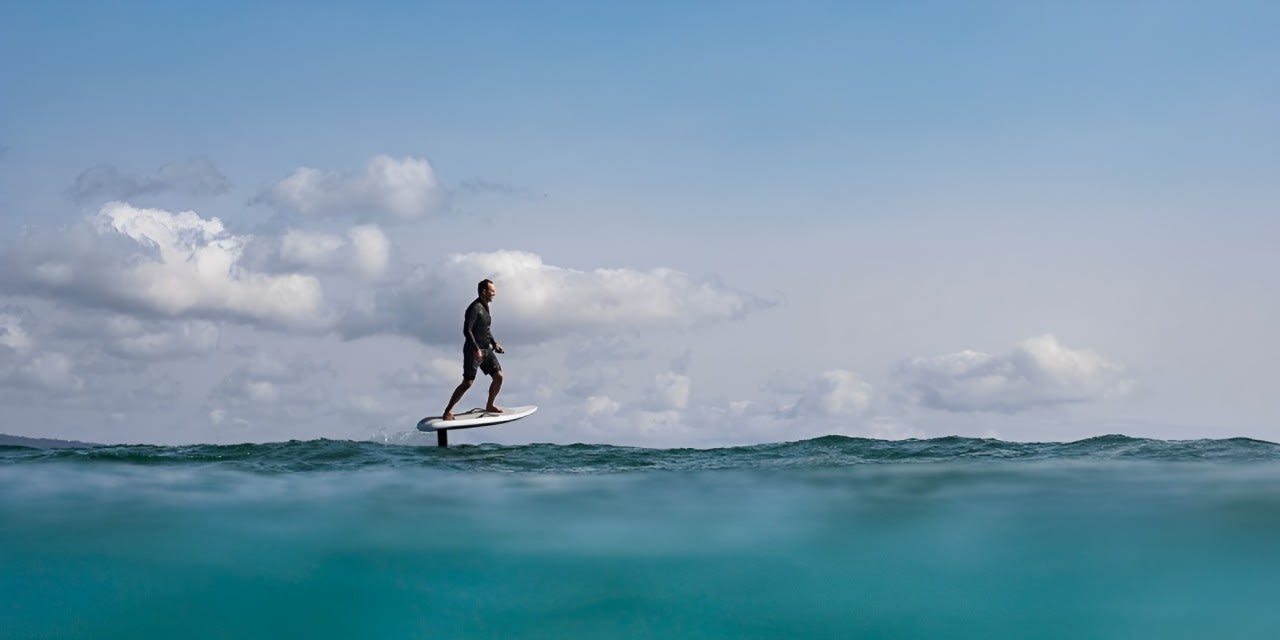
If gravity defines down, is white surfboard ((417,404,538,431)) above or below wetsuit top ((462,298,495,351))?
below

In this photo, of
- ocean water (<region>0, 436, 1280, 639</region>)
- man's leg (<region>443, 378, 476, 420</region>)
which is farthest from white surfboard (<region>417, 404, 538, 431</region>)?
ocean water (<region>0, 436, 1280, 639</region>)

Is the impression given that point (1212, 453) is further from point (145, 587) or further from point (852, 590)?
point (145, 587)

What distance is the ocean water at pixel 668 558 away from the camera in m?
9.98

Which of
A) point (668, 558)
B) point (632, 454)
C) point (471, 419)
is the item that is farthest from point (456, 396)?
point (668, 558)

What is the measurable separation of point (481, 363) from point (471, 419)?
40.5 inches

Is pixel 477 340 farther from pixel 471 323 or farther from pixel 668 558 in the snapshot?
pixel 668 558

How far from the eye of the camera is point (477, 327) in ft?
57.3

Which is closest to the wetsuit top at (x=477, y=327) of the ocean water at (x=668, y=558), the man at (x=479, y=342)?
the man at (x=479, y=342)

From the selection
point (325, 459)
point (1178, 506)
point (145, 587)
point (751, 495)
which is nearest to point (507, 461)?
point (325, 459)

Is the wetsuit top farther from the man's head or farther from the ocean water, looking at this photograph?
the ocean water

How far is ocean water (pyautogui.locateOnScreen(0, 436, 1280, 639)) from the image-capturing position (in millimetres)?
9984

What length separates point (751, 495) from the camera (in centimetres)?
1207

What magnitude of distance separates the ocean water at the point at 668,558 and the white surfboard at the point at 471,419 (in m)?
5.26

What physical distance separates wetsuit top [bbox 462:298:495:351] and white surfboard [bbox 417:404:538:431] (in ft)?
4.21
